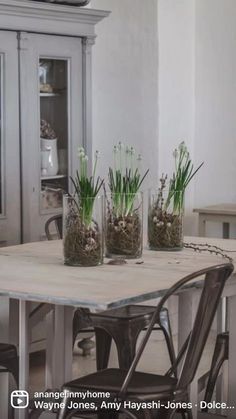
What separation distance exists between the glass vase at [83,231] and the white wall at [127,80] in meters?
2.14

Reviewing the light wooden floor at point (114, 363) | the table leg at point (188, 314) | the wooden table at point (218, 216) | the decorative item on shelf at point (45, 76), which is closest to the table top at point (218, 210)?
the wooden table at point (218, 216)

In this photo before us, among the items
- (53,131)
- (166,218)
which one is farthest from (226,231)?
(166,218)

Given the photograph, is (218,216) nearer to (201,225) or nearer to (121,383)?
(201,225)

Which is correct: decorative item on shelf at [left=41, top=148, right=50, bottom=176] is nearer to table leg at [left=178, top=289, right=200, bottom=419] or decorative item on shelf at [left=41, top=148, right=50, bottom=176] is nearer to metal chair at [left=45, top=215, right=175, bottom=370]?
metal chair at [left=45, top=215, right=175, bottom=370]

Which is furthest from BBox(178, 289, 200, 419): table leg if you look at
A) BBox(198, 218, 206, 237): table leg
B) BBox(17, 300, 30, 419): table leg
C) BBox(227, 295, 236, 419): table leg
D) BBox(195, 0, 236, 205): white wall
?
BBox(195, 0, 236, 205): white wall

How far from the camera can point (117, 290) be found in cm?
254

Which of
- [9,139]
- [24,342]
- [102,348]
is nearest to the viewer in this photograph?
[24,342]

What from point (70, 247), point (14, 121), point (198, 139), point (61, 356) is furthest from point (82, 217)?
point (198, 139)

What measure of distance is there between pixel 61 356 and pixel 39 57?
1972 mm

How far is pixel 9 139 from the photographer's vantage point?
4.20 m

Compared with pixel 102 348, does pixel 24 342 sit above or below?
above

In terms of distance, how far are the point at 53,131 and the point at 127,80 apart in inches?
40.6

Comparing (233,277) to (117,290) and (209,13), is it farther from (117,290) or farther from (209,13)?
(209,13)

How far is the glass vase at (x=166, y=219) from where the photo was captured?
11.2 ft
